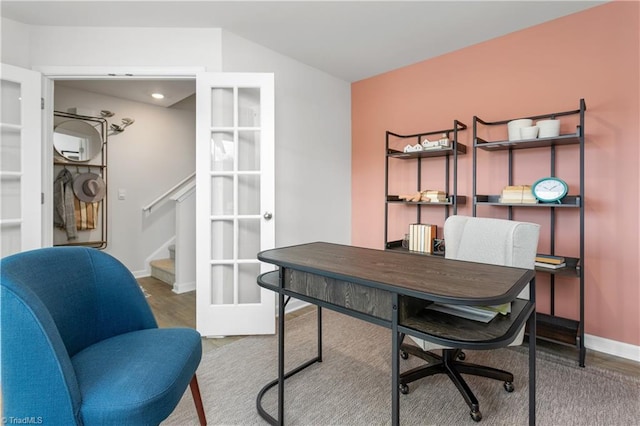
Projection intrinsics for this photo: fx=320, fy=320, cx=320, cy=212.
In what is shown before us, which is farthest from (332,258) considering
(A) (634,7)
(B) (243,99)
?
(A) (634,7)

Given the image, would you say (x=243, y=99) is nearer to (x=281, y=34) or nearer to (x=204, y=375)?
(x=281, y=34)

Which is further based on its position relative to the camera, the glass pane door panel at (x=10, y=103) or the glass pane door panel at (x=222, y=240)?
the glass pane door panel at (x=222, y=240)

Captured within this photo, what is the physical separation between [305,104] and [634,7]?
2.55 metres

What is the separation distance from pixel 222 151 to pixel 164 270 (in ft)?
7.26

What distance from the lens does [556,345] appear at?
7.76 feet

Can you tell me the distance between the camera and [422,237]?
290cm

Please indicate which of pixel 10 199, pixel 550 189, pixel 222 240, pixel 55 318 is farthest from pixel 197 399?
pixel 550 189

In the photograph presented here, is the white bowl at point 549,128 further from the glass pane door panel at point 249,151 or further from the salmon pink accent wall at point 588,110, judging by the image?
the glass pane door panel at point 249,151

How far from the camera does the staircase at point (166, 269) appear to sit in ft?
13.0

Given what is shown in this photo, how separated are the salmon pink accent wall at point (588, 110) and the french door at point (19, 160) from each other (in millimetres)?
3389

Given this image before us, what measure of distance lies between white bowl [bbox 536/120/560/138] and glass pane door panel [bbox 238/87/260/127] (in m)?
2.16

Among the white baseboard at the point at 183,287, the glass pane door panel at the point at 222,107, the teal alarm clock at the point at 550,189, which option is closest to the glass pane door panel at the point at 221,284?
the glass pane door panel at the point at 222,107

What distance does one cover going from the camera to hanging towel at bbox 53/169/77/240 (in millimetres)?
3646

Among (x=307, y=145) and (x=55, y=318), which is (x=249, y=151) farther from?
(x=55, y=318)
